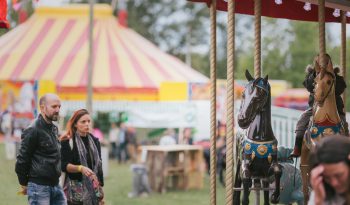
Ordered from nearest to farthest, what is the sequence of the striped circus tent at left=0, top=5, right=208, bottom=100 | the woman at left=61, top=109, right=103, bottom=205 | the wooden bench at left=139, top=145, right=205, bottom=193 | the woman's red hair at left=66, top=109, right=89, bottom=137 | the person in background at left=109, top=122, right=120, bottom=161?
the woman at left=61, top=109, right=103, bottom=205 < the woman's red hair at left=66, top=109, right=89, bottom=137 < the wooden bench at left=139, top=145, right=205, bottom=193 < the person in background at left=109, top=122, right=120, bottom=161 < the striped circus tent at left=0, top=5, right=208, bottom=100

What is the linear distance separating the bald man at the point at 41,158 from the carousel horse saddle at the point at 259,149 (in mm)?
1720

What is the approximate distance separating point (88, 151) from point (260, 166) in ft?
5.42

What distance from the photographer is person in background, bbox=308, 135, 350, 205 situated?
3.27 metres

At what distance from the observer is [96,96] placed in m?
26.5

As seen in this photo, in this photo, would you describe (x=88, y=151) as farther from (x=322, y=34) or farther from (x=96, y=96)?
(x=96, y=96)

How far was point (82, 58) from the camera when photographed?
27.6 meters

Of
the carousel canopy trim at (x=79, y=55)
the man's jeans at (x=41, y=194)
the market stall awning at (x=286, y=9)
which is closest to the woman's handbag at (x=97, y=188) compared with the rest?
the man's jeans at (x=41, y=194)

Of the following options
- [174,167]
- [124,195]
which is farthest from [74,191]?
[174,167]

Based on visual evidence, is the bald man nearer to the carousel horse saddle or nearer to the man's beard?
the man's beard

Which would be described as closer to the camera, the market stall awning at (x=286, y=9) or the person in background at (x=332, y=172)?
the person in background at (x=332, y=172)

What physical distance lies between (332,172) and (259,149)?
3.44 metres

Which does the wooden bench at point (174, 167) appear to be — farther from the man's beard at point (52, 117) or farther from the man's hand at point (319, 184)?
the man's hand at point (319, 184)

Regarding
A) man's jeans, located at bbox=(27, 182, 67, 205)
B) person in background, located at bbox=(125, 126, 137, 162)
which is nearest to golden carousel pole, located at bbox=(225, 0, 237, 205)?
man's jeans, located at bbox=(27, 182, 67, 205)

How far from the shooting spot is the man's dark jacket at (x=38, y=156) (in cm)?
697
